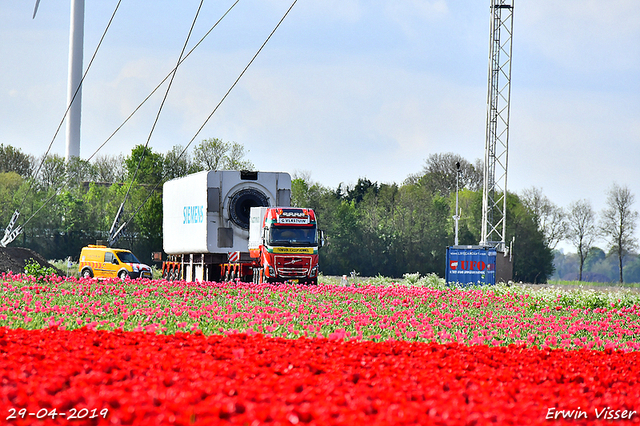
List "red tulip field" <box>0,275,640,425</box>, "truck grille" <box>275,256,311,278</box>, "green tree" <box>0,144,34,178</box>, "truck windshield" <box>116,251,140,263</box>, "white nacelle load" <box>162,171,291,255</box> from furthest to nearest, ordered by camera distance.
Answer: "green tree" <box>0,144,34,178</box> < "truck windshield" <box>116,251,140,263</box> < "white nacelle load" <box>162,171,291,255</box> < "truck grille" <box>275,256,311,278</box> < "red tulip field" <box>0,275,640,425</box>

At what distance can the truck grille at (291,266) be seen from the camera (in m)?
25.0

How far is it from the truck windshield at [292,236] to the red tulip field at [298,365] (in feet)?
30.9

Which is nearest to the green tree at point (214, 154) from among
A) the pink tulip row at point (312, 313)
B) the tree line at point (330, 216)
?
the tree line at point (330, 216)

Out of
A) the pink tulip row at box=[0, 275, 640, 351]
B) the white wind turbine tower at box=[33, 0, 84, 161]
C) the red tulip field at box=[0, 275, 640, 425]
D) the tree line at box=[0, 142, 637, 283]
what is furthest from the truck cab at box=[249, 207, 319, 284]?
the white wind turbine tower at box=[33, 0, 84, 161]

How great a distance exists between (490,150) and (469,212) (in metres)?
27.9

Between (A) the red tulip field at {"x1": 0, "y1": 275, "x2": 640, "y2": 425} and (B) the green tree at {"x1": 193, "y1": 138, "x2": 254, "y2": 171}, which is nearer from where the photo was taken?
(A) the red tulip field at {"x1": 0, "y1": 275, "x2": 640, "y2": 425}

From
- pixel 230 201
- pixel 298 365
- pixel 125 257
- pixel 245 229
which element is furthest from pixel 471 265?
pixel 298 365

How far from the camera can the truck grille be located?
2502 centimetres

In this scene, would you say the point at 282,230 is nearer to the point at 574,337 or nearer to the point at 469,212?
the point at 574,337

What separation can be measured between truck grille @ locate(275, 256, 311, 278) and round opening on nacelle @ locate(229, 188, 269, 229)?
9.72 feet

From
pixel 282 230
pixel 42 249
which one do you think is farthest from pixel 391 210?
pixel 282 230

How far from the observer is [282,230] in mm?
25219

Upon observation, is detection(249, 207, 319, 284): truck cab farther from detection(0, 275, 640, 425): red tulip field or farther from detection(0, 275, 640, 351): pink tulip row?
detection(0, 275, 640, 425): red tulip field

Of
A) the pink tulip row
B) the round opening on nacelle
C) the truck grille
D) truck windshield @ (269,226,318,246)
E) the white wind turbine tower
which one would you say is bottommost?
the pink tulip row
